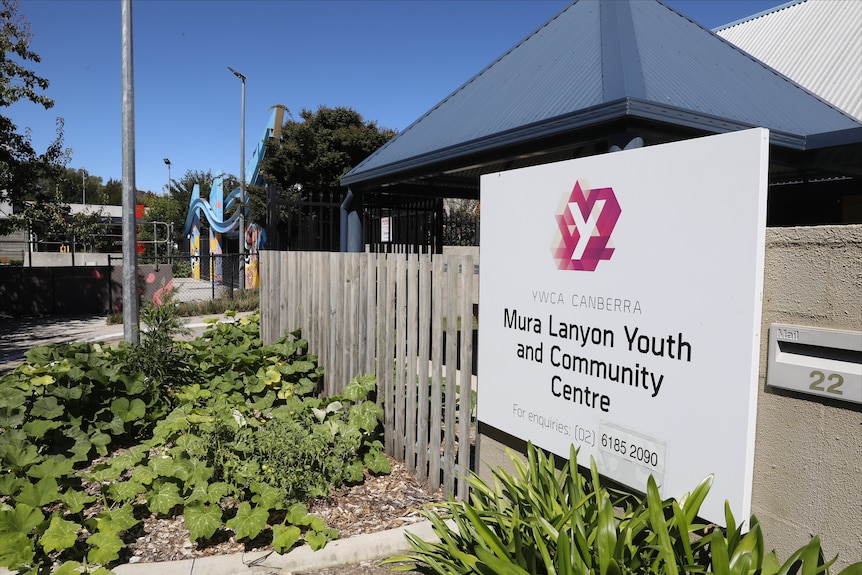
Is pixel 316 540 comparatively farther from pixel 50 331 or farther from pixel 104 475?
pixel 50 331

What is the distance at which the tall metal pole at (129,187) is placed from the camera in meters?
7.71

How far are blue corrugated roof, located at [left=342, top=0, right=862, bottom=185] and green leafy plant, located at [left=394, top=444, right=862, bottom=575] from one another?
283 cm

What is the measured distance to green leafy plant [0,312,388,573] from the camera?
3127mm

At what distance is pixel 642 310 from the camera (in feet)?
7.86

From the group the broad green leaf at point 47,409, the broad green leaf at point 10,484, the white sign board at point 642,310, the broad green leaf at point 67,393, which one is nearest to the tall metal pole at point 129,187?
the broad green leaf at point 67,393

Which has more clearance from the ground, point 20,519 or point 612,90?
point 612,90

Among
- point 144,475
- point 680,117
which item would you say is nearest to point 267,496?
point 144,475

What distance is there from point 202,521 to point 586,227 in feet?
8.54

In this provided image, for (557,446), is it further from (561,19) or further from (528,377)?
(561,19)

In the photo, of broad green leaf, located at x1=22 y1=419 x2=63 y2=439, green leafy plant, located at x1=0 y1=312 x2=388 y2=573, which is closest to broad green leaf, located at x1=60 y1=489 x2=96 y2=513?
green leafy plant, located at x1=0 y1=312 x2=388 y2=573

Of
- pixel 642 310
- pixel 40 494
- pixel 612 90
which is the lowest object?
pixel 40 494

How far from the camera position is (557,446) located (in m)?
2.83

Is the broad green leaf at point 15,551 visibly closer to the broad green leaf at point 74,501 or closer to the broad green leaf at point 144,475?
the broad green leaf at point 74,501

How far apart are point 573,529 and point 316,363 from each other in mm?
4131
